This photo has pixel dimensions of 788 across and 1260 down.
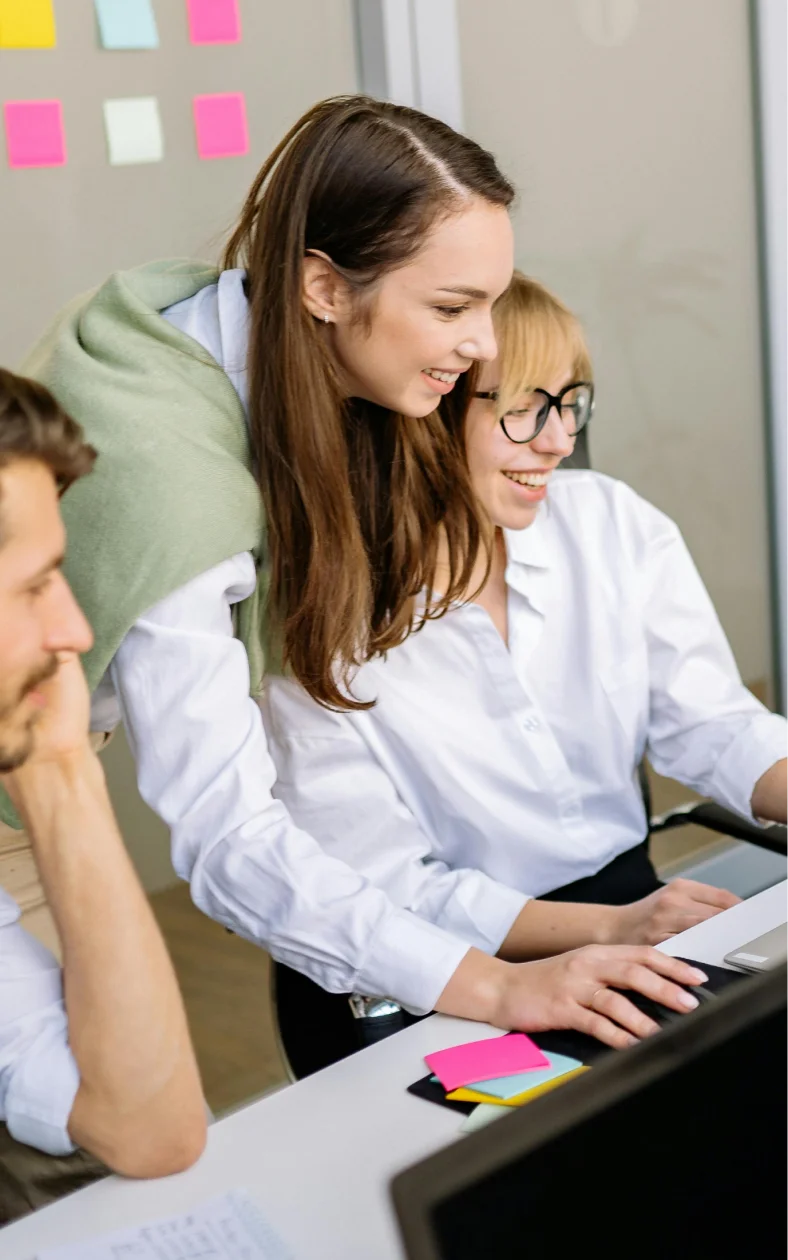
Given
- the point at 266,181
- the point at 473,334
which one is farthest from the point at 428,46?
the point at 473,334

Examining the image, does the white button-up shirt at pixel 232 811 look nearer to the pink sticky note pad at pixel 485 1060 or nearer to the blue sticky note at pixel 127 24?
the pink sticky note pad at pixel 485 1060

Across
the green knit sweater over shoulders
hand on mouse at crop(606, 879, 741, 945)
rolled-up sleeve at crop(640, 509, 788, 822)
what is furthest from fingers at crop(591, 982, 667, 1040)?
rolled-up sleeve at crop(640, 509, 788, 822)

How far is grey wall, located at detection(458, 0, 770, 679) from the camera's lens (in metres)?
2.53

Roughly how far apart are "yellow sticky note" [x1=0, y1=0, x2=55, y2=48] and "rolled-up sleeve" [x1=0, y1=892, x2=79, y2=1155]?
124 centimetres

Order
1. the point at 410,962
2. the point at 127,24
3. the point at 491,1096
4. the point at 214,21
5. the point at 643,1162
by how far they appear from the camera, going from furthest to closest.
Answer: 1. the point at 214,21
2. the point at 127,24
3. the point at 410,962
4. the point at 491,1096
5. the point at 643,1162

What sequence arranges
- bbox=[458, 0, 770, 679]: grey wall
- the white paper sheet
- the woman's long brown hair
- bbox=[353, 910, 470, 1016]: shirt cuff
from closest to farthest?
the white paper sheet → bbox=[353, 910, 470, 1016]: shirt cuff → the woman's long brown hair → bbox=[458, 0, 770, 679]: grey wall

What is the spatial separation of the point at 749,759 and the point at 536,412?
496 mm

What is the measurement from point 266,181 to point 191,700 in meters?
0.66

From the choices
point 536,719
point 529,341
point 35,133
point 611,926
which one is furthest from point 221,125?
point 611,926

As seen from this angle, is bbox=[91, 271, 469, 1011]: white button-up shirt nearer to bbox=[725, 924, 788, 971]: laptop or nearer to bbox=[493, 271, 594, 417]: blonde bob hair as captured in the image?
bbox=[725, 924, 788, 971]: laptop

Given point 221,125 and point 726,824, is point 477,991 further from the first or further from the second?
point 221,125

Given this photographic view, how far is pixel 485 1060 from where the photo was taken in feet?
3.76

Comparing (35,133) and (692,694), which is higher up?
(35,133)

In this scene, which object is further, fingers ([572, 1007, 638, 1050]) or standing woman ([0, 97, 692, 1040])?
standing woman ([0, 97, 692, 1040])
